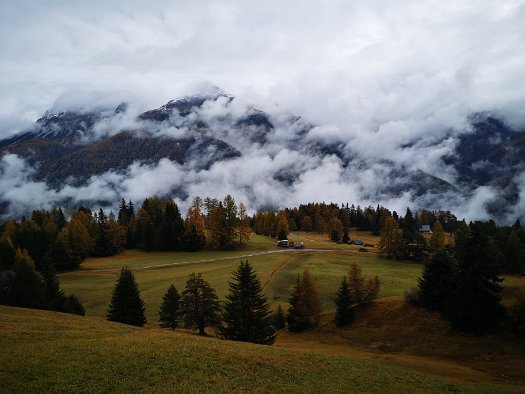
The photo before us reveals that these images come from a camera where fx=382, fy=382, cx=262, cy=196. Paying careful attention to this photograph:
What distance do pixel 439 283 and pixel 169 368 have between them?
38.8m

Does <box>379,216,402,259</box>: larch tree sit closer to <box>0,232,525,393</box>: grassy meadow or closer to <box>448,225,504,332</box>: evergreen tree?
<box>0,232,525,393</box>: grassy meadow

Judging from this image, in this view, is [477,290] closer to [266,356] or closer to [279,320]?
[266,356]

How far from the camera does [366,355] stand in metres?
43.2

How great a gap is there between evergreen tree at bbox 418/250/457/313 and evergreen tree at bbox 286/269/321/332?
15.2 metres

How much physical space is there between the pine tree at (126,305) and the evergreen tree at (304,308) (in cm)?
2214

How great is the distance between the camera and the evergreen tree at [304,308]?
57594 mm

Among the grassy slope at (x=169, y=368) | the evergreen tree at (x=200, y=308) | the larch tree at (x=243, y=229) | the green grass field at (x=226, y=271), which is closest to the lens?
the grassy slope at (x=169, y=368)

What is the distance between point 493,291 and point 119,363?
4084 cm

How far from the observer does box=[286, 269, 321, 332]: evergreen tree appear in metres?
57.6

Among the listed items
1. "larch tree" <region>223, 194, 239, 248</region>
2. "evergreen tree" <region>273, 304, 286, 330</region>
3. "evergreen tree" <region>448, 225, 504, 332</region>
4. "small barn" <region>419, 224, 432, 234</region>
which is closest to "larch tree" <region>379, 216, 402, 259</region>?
"larch tree" <region>223, 194, 239, 248</region>

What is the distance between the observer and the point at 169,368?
84.7 ft

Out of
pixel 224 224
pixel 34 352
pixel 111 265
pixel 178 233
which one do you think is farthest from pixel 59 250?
pixel 34 352

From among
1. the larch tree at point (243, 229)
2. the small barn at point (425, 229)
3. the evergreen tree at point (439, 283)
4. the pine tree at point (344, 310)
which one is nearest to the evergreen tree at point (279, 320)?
the pine tree at point (344, 310)

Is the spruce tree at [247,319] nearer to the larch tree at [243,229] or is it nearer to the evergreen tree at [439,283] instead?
the evergreen tree at [439,283]
